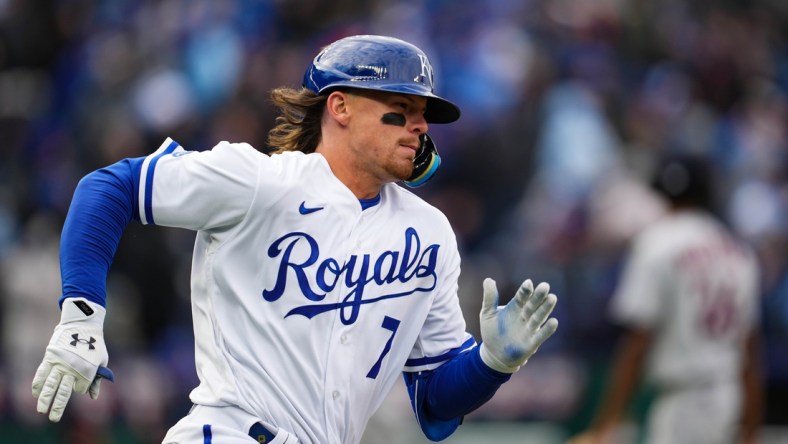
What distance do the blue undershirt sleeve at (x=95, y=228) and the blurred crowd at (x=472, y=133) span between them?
5.41 metres

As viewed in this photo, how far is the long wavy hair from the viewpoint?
5.05 metres

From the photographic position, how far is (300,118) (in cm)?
515

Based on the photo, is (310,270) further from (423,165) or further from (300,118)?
(300,118)

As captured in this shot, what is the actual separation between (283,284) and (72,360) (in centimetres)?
76

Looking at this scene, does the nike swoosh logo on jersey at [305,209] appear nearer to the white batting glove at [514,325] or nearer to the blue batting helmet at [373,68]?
the blue batting helmet at [373,68]

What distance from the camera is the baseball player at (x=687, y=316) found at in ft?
27.2

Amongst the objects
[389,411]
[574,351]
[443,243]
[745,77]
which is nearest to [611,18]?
[745,77]

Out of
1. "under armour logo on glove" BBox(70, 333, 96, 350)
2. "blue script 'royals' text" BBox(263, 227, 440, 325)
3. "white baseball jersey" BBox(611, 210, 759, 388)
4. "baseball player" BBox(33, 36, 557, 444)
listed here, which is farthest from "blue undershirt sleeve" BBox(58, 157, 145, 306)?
"white baseball jersey" BBox(611, 210, 759, 388)

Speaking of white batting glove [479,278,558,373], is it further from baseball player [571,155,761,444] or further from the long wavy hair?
baseball player [571,155,761,444]

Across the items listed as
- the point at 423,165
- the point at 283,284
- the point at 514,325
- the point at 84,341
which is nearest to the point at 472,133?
the point at 423,165

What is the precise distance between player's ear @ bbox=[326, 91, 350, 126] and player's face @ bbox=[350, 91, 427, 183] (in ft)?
0.08

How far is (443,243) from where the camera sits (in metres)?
5.05

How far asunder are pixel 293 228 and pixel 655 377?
4394mm

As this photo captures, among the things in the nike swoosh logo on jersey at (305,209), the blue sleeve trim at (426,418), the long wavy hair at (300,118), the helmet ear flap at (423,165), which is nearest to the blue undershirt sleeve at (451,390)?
the blue sleeve trim at (426,418)
